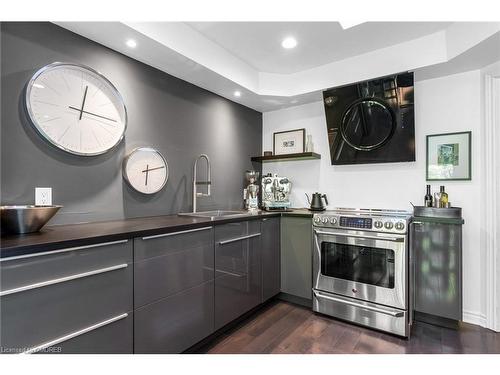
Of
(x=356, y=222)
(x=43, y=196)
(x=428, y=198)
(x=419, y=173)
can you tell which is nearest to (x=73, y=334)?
(x=43, y=196)

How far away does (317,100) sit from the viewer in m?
3.10

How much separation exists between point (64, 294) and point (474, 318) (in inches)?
122

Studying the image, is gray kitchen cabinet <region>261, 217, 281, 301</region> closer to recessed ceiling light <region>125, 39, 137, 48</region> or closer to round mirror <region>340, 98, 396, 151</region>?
round mirror <region>340, 98, 396, 151</region>

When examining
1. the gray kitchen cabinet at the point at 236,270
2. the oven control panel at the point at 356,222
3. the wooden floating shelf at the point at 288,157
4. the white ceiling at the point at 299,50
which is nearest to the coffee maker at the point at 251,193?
the wooden floating shelf at the point at 288,157

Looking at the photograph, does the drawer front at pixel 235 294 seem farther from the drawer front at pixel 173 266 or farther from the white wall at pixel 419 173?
the white wall at pixel 419 173

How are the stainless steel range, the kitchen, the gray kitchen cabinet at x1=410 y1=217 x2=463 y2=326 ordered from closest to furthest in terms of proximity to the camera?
the kitchen < the stainless steel range < the gray kitchen cabinet at x1=410 y1=217 x2=463 y2=326

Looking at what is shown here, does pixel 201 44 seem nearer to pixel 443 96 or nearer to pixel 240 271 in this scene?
pixel 240 271

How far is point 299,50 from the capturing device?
245 centimetres

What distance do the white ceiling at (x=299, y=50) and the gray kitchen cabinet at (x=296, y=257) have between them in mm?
1474

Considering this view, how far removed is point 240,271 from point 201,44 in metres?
1.96

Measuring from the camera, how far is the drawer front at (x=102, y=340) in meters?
1.15

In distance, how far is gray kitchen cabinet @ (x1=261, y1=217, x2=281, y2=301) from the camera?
248 centimetres

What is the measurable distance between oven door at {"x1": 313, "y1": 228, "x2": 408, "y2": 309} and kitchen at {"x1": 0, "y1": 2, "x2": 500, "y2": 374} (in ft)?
0.04

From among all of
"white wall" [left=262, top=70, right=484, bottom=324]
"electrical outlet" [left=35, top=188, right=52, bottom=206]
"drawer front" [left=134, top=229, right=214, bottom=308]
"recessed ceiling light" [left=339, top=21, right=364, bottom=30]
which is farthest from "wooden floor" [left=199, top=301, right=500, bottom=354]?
"recessed ceiling light" [left=339, top=21, right=364, bottom=30]
